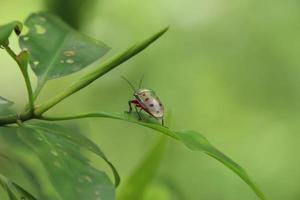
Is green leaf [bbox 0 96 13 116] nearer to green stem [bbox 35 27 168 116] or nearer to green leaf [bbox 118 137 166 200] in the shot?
green stem [bbox 35 27 168 116]

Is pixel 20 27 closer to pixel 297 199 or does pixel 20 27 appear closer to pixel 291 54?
pixel 297 199

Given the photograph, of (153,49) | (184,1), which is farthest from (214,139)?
(184,1)

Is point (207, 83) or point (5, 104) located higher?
point (5, 104)

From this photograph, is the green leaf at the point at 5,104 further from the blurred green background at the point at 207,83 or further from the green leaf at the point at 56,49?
the blurred green background at the point at 207,83

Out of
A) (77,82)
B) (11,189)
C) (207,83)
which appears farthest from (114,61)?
(207,83)

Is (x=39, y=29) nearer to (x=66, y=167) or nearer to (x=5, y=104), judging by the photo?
(x=5, y=104)

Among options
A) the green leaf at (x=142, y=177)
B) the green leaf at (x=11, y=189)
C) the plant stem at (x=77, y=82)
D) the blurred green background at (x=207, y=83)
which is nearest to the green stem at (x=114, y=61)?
the plant stem at (x=77, y=82)
